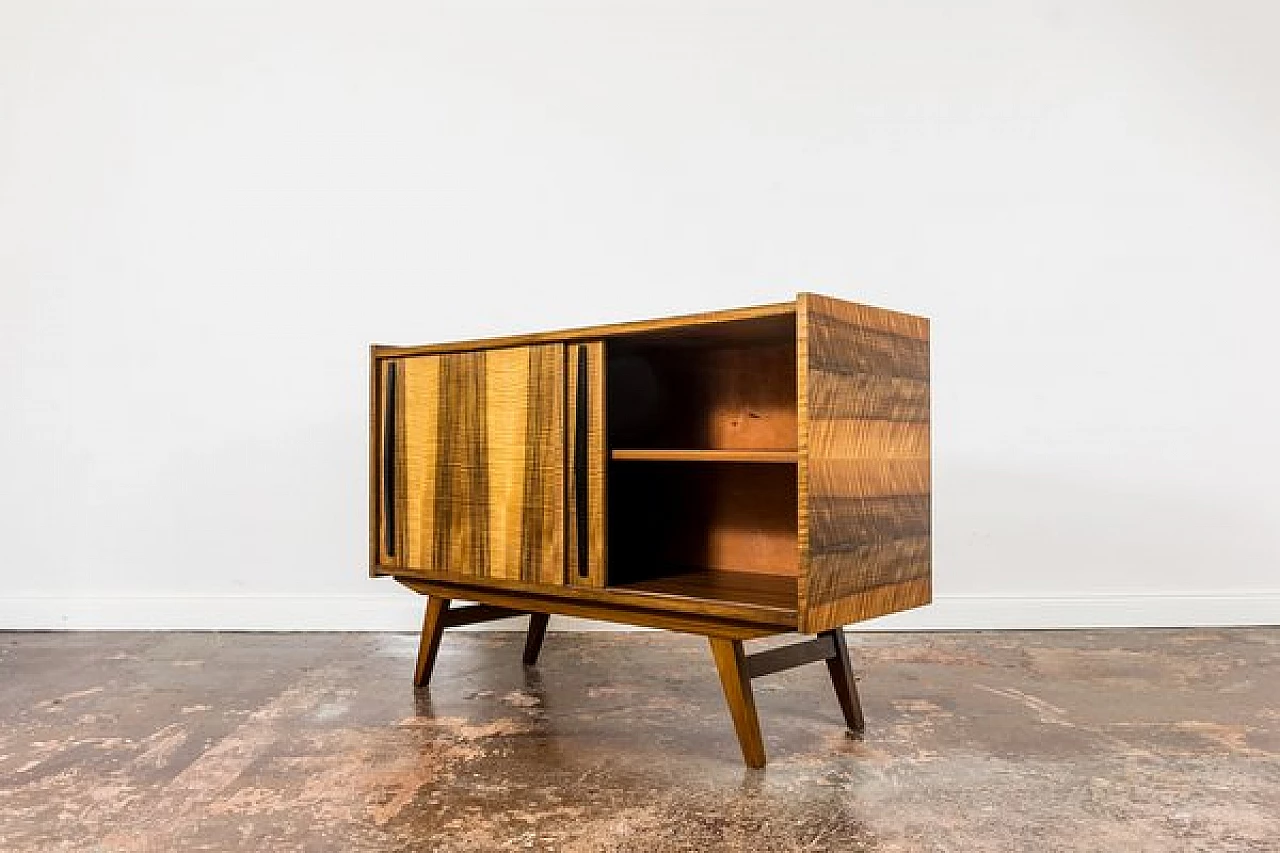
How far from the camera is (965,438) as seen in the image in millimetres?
3098

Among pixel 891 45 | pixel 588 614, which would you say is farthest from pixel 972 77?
pixel 588 614

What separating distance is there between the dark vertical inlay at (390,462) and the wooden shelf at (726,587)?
0.70 meters

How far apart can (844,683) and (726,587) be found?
35 cm

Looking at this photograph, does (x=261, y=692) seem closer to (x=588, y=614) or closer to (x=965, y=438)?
(x=588, y=614)

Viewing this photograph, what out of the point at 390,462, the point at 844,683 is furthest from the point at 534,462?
the point at 844,683

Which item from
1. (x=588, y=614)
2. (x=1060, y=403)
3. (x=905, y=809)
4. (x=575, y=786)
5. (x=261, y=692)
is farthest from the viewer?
(x=1060, y=403)

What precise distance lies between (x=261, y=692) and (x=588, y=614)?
995 mm

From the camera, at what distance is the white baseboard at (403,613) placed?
3062 millimetres

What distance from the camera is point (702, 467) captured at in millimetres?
2230

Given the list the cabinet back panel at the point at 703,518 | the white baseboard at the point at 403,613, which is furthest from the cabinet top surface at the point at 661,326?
the white baseboard at the point at 403,613

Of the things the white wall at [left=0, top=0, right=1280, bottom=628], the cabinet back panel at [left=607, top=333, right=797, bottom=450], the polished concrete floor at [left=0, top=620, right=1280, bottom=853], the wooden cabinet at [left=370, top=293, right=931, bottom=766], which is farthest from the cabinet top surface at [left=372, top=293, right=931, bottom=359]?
the white wall at [left=0, top=0, right=1280, bottom=628]

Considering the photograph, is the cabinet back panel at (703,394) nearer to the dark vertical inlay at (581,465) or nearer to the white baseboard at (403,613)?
the dark vertical inlay at (581,465)

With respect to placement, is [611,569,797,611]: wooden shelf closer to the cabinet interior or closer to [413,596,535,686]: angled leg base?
the cabinet interior

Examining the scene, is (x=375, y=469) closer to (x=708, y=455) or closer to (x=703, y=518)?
(x=703, y=518)
